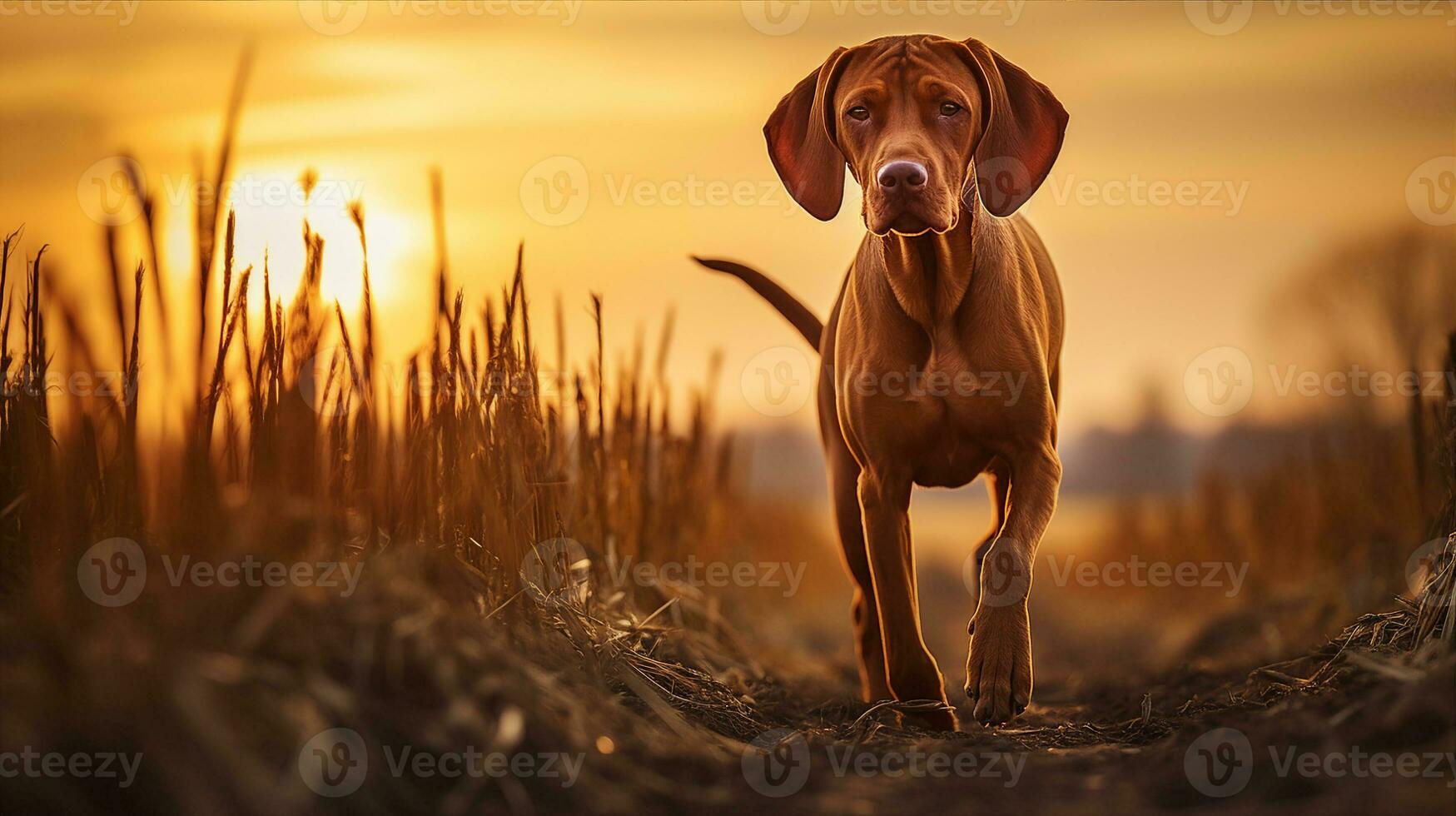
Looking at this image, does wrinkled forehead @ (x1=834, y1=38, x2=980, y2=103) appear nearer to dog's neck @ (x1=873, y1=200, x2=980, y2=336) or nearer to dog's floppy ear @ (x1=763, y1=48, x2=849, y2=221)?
dog's floppy ear @ (x1=763, y1=48, x2=849, y2=221)

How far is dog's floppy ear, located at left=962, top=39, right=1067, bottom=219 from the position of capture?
3.70 m

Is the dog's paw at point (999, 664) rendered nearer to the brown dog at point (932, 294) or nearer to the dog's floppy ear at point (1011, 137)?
the brown dog at point (932, 294)

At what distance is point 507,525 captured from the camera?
326 centimetres

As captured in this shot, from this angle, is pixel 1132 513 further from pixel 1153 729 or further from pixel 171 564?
pixel 171 564

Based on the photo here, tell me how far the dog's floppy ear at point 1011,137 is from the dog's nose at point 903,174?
51 centimetres

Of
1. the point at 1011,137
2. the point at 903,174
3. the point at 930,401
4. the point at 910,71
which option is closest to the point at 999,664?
the point at 930,401

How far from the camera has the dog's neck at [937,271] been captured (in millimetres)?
3709

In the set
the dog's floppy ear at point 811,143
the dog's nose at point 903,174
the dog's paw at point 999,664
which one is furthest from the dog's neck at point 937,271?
the dog's paw at point 999,664

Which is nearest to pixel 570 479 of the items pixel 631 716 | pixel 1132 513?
pixel 631 716

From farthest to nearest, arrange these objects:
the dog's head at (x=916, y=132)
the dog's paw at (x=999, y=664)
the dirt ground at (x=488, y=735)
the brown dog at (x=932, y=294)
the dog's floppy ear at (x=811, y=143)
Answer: the dog's floppy ear at (x=811, y=143)
the brown dog at (x=932, y=294)
the dog's head at (x=916, y=132)
the dog's paw at (x=999, y=664)
the dirt ground at (x=488, y=735)

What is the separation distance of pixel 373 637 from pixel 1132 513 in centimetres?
653

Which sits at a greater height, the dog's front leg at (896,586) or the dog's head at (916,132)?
the dog's head at (916,132)

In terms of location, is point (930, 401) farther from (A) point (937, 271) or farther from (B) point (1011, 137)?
(B) point (1011, 137)

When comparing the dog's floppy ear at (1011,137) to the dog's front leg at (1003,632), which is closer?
the dog's front leg at (1003,632)
